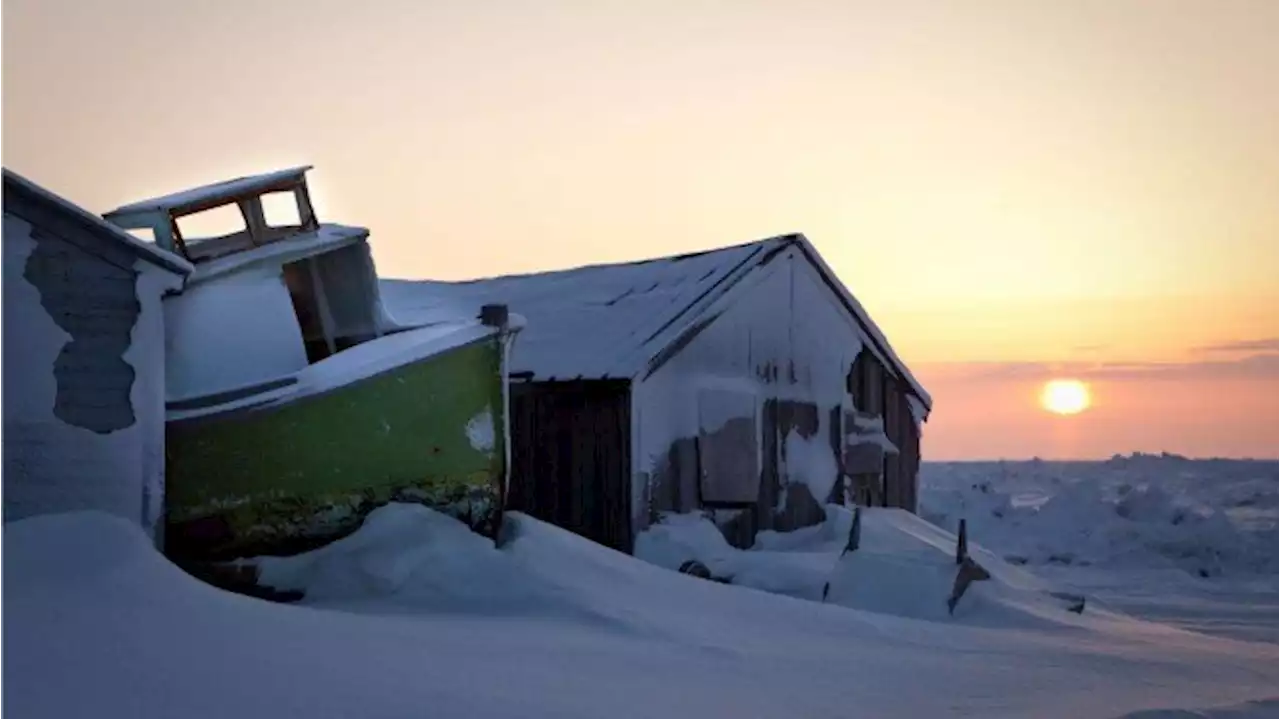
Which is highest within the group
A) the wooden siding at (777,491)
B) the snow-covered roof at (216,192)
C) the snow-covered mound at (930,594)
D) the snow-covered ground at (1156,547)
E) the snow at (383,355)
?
the snow-covered roof at (216,192)

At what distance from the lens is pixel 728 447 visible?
14914 mm

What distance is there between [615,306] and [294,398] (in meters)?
7.61

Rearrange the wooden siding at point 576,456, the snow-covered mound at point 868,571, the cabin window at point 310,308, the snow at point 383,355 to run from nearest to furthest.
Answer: the snow at point 383,355 → the snow-covered mound at point 868,571 → the cabin window at point 310,308 → the wooden siding at point 576,456

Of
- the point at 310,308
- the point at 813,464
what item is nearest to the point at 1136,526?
the point at 813,464

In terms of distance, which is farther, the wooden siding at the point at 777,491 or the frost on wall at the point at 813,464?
the frost on wall at the point at 813,464

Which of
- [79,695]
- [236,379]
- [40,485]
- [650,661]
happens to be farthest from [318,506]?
[79,695]

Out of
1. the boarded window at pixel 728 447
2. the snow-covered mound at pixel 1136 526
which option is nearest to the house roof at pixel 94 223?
the boarded window at pixel 728 447

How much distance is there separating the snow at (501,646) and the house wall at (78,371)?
38 centimetres

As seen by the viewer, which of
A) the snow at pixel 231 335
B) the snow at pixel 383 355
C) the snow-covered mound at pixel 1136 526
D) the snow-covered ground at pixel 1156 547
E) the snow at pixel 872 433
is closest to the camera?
the snow at pixel 383 355

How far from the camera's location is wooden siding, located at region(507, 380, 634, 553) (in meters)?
13.8

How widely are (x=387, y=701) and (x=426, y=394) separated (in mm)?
4730

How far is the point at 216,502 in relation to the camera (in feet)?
28.0

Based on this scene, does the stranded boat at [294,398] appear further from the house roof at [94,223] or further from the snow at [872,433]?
the snow at [872,433]

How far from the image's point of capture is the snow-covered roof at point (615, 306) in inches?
565
